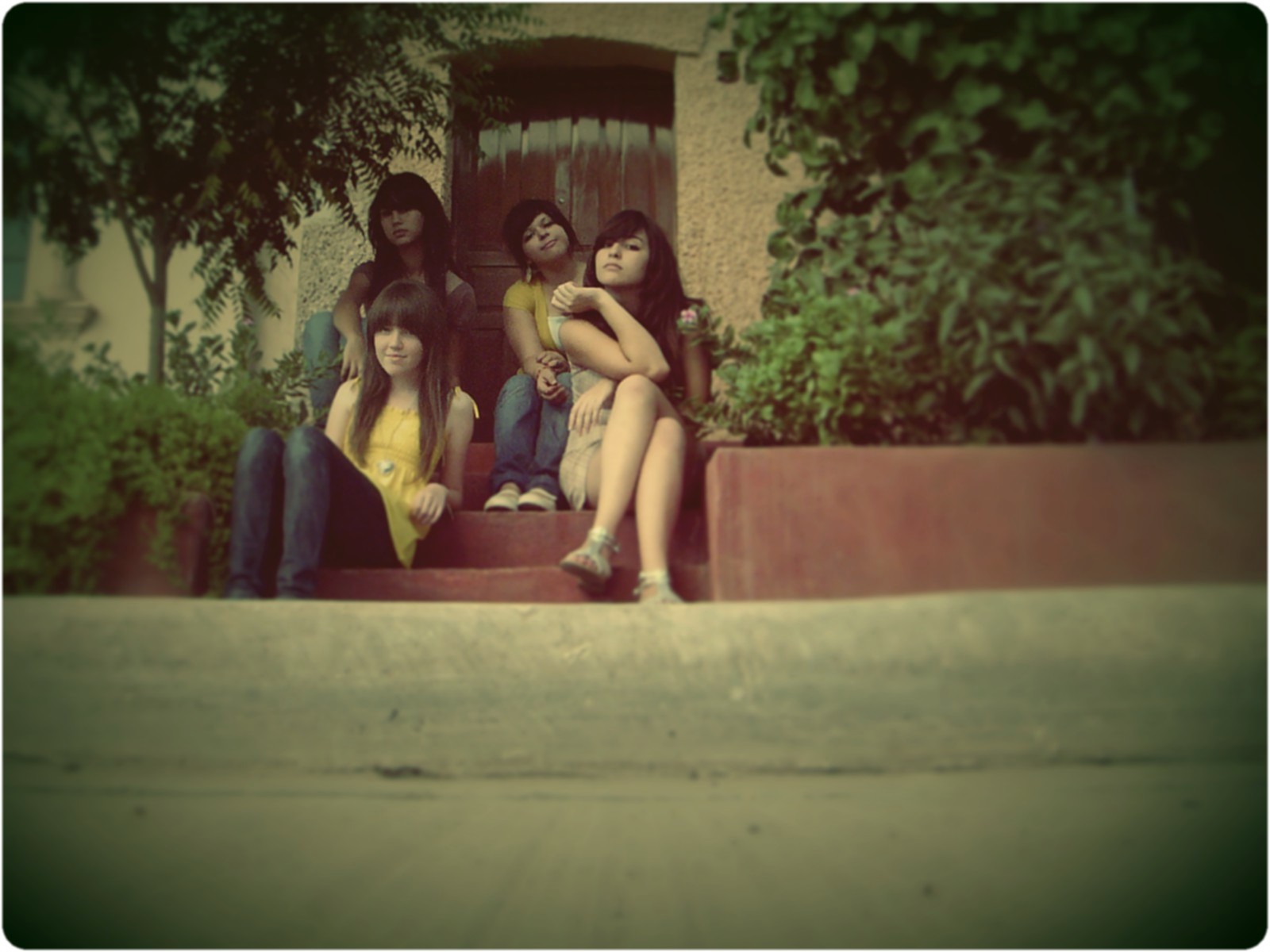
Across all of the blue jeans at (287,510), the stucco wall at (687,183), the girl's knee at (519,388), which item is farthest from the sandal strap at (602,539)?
the stucco wall at (687,183)

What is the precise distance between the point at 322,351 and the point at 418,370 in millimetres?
494

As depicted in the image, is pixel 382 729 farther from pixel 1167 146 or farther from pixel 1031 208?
pixel 1167 146

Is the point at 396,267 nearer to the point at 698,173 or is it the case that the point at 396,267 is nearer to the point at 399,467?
the point at 399,467

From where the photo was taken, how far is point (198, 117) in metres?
2.36

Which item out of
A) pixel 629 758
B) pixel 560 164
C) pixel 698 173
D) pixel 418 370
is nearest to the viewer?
pixel 629 758

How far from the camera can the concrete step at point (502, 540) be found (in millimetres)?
2295

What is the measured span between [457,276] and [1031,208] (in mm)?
2201

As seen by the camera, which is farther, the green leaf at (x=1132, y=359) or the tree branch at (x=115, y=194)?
the tree branch at (x=115, y=194)

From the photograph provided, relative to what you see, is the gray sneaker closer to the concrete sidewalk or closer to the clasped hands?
the clasped hands

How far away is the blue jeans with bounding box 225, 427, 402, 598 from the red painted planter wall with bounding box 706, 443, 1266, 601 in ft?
2.79

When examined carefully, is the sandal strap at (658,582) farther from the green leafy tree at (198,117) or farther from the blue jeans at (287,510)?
the green leafy tree at (198,117)

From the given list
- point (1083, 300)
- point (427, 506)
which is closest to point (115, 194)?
point (427, 506)

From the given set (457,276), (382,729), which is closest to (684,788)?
(382,729)

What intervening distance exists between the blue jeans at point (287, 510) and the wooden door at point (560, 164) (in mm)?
1934
